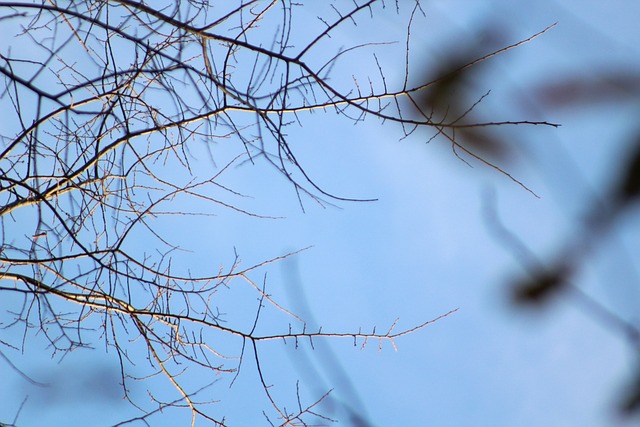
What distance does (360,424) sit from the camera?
2.02ft

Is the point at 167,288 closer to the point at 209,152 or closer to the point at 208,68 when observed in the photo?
the point at 209,152

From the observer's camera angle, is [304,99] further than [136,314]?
No

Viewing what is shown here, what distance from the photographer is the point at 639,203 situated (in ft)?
1.09

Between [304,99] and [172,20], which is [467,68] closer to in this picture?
[172,20]

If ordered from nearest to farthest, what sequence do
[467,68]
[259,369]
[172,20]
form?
1. [467,68]
2. [172,20]
3. [259,369]

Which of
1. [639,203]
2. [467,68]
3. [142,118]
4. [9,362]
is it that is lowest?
[639,203]

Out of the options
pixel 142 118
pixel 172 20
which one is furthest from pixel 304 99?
pixel 142 118

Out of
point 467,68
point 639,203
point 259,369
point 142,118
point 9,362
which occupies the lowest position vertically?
point 639,203

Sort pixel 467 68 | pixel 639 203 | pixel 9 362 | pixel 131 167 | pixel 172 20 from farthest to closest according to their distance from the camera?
pixel 131 167, pixel 9 362, pixel 172 20, pixel 467 68, pixel 639 203

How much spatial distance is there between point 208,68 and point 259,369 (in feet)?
4.88

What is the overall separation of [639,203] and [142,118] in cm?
305

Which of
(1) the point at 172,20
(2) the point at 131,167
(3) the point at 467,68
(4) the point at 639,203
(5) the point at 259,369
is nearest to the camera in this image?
(4) the point at 639,203

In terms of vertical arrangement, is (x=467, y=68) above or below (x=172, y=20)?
below

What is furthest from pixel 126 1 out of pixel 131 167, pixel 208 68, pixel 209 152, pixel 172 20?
pixel 131 167
